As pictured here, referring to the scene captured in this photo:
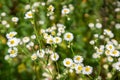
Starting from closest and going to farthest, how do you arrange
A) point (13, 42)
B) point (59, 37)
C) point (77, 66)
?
point (77, 66) → point (13, 42) → point (59, 37)

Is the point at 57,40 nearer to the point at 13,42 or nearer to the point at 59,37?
the point at 59,37

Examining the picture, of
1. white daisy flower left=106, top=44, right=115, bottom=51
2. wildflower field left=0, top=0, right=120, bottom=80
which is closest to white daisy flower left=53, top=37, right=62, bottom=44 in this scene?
wildflower field left=0, top=0, right=120, bottom=80

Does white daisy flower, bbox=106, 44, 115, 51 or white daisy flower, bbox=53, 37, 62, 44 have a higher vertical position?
white daisy flower, bbox=53, 37, 62, 44

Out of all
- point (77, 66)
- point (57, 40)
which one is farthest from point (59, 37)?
point (77, 66)

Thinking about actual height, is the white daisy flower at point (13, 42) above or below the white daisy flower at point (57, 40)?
below

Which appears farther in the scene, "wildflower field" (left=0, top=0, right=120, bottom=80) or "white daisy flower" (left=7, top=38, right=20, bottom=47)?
"wildflower field" (left=0, top=0, right=120, bottom=80)

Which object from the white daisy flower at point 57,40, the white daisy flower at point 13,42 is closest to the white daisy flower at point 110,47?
the white daisy flower at point 57,40

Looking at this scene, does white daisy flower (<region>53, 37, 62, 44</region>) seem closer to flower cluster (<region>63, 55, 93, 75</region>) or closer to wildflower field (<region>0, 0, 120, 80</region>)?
wildflower field (<region>0, 0, 120, 80</region>)

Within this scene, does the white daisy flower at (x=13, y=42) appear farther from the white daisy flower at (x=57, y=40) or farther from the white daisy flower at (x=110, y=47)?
the white daisy flower at (x=110, y=47)
